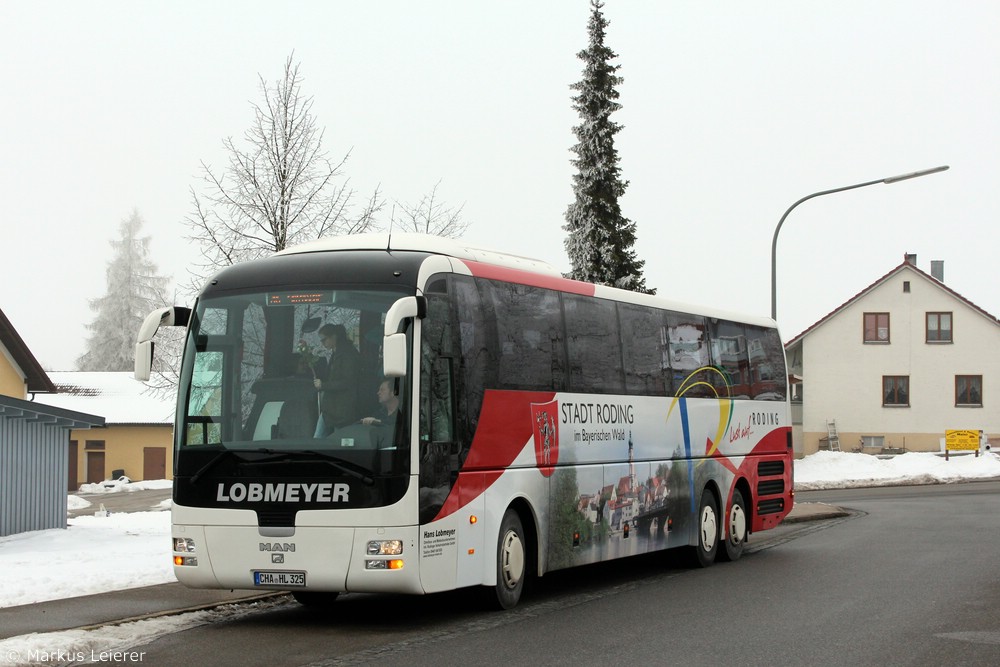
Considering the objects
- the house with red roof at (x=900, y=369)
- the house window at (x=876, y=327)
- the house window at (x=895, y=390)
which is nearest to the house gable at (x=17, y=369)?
the house with red roof at (x=900, y=369)

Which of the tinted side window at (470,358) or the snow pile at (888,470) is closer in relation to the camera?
the tinted side window at (470,358)

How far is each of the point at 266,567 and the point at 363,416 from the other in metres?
1.51

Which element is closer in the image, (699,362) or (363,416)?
(363,416)

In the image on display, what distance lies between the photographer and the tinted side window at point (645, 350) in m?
15.5

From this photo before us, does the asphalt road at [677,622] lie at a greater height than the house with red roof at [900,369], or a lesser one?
lesser

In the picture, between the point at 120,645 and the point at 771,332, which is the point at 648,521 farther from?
the point at 120,645

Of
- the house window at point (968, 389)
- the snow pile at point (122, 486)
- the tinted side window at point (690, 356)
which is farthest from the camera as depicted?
the house window at point (968, 389)

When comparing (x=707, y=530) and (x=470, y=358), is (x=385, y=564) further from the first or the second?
(x=707, y=530)

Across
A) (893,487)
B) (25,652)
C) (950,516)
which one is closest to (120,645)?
(25,652)

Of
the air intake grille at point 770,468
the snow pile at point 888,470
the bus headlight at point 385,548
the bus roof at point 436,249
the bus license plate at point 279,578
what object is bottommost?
the snow pile at point 888,470

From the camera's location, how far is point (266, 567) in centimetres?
1095

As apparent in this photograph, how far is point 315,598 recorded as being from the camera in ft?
42.7

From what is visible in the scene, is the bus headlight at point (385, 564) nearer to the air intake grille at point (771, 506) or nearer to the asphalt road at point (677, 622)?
the asphalt road at point (677, 622)

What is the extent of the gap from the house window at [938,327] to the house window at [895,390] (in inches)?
92.7
